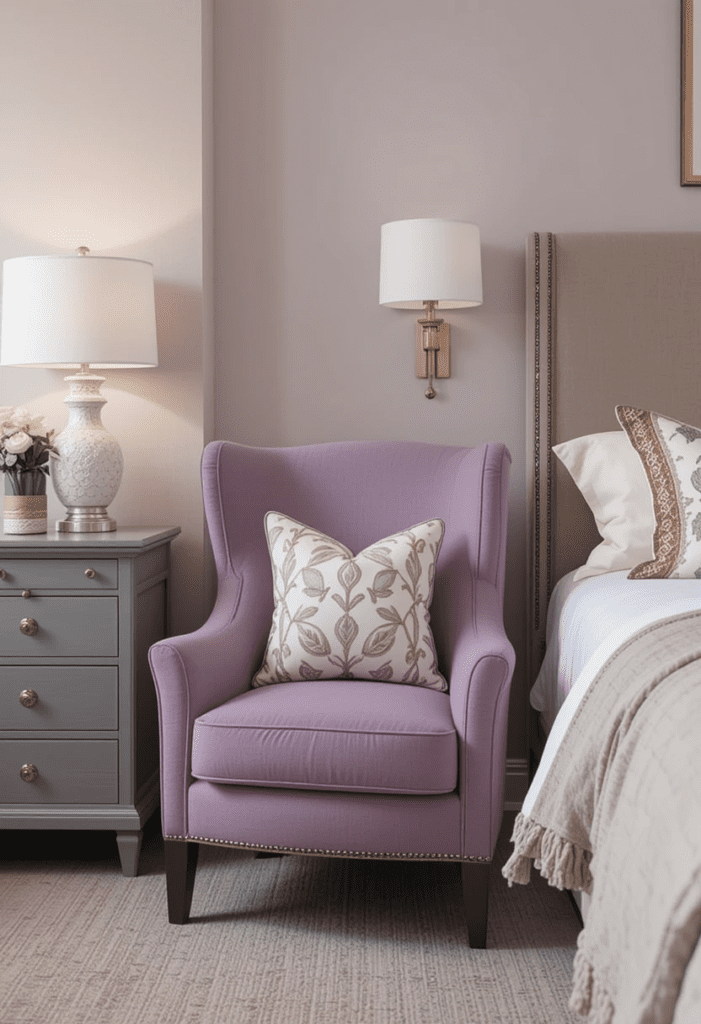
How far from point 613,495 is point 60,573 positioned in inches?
54.9

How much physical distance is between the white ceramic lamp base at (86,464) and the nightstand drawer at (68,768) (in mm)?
548

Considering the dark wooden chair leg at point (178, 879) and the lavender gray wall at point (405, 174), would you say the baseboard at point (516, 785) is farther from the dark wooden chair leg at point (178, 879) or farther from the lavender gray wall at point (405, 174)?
the dark wooden chair leg at point (178, 879)

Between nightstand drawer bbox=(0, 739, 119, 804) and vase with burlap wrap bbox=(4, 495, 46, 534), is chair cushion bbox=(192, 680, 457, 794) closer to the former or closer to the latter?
nightstand drawer bbox=(0, 739, 119, 804)

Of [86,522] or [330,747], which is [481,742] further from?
[86,522]

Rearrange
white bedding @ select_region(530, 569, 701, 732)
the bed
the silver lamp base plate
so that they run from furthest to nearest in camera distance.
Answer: the silver lamp base plate → white bedding @ select_region(530, 569, 701, 732) → the bed

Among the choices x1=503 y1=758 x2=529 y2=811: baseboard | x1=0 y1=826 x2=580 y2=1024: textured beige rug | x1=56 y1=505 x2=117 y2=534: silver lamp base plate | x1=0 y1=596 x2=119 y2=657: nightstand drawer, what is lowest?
x1=0 y1=826 x2=580 y2=1024: textured beige rug

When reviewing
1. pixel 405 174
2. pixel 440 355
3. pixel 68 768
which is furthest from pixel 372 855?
pixel 405 174

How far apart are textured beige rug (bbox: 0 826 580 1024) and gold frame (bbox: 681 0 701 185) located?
1.96 meters

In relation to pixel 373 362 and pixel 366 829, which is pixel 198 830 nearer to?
pixel 366 829

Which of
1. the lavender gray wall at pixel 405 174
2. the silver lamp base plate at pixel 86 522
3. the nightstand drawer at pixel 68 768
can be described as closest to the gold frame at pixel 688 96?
the lavender gray wall at pixel 405 174

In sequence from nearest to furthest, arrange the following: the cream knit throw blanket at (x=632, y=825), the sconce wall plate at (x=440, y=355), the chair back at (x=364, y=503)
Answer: the cream knit throw blanket at (x=632, y=825), the chair back at (x=364, y=503), the sconce wall plate at (x=440, y=355)

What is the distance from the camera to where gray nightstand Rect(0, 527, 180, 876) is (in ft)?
7.66

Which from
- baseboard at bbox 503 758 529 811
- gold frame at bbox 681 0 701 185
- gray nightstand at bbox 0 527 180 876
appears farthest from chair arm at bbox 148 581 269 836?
gold frame at bbox 681 0 701 185

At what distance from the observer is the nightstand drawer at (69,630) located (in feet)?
7.68
